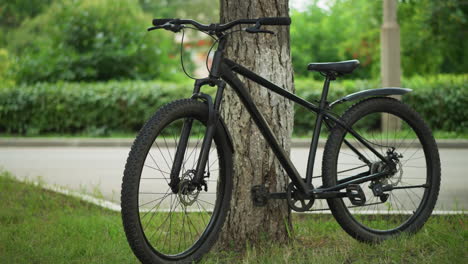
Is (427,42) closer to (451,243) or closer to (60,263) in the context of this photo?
(451,243)

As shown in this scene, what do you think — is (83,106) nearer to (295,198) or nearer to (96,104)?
(96,104)

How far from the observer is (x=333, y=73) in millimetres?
4145

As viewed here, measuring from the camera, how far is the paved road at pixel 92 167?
7.42 metres

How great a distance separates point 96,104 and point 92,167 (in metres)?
4.49

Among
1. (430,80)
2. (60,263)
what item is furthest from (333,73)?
(430,80)

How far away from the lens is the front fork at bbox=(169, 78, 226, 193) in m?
3.37

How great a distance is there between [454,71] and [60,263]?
1986 cm

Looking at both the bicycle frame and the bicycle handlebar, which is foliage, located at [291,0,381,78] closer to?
the bicycle frame

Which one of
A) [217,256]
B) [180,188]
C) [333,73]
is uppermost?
[333,73]

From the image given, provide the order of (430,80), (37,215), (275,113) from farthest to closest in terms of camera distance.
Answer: (430,80)
(37,215)
(275,113)

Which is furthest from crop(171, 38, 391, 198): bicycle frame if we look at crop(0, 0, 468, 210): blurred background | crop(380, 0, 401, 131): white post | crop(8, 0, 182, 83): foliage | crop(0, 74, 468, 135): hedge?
crop(8, 0, 182, 83): foliage

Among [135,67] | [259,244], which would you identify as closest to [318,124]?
[259,244]

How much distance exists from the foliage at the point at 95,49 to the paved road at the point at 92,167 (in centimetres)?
368

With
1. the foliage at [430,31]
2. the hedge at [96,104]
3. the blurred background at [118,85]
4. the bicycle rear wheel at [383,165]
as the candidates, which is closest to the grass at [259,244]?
the bicycle rear wheel at [383,165]
